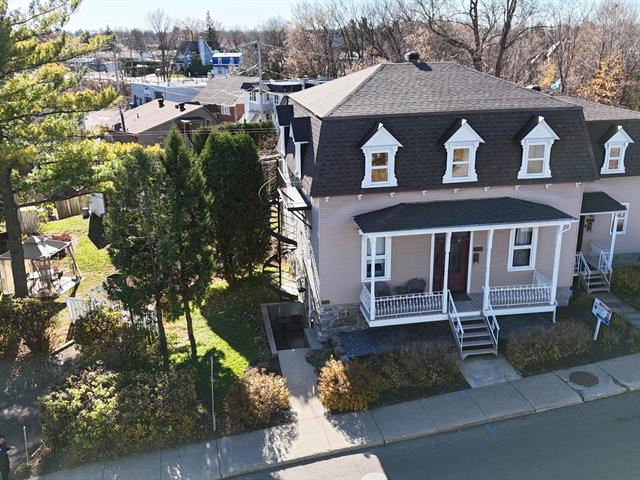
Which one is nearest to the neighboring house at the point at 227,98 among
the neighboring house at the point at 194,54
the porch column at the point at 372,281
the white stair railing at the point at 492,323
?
the porch column at the point at 372,281

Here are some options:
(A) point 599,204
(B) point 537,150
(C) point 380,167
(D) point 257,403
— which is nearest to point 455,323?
(C) point 380,167

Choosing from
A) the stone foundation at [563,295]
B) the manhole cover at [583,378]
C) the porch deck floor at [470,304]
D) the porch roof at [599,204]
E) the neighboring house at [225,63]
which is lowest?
the manhole cover at [583,378]

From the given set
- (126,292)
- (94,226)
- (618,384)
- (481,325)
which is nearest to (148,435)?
(126,292)

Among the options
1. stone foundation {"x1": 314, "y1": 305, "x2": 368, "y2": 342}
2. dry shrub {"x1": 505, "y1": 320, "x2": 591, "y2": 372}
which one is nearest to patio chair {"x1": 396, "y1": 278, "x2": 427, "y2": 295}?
stone foundation {"x1": 314, "y1": 305, "x2": 368, "y2": 342}

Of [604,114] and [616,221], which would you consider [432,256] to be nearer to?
[616,221]

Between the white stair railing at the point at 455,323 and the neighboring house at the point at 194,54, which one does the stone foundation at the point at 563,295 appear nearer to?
the white stair railing at the point at 455,323

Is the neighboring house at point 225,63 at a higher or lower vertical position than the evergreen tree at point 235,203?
higher
